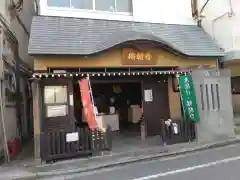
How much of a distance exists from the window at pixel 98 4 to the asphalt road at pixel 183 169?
7436mm

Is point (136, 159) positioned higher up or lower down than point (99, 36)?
lower down

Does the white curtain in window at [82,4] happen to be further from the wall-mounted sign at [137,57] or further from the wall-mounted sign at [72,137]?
the wall-mounted sign at [72,137]

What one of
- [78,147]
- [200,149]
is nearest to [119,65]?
[78,147]

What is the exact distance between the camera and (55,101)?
11.4m

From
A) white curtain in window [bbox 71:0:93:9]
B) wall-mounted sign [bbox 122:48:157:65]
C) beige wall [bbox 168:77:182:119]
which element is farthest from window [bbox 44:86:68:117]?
beige wall [bbox 168:77:182:119]

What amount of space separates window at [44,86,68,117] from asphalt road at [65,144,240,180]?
340 cm

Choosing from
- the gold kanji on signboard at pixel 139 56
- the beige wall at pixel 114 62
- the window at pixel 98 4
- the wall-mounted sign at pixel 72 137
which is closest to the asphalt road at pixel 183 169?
the wall-mounted sign at pixel 72 137

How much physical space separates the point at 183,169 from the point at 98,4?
853 cm

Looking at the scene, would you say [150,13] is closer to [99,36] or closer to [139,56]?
[139,56]

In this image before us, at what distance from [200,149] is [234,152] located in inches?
53.5

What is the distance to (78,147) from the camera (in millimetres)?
10406

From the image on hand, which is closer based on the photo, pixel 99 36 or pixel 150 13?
pixel 99 36

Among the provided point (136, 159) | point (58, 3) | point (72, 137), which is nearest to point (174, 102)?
point (136, 159)

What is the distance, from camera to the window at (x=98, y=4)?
12706 mm
